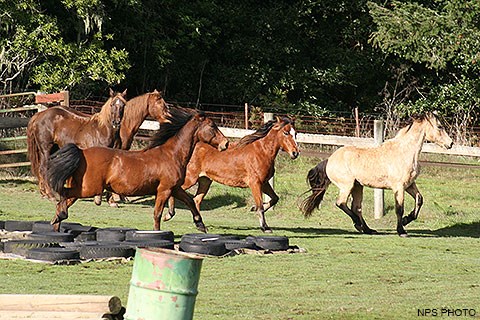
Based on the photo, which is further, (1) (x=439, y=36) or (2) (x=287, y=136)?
(1) (x=439, y=36)

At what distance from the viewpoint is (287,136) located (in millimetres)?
16625

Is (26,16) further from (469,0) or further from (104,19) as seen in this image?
(469,0)

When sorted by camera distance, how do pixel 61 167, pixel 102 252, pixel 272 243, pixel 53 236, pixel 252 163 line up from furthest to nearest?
pixel 252 163 → pixel 272 243 → pixel 61 167 → pixel 53 236 → pixel 102 252

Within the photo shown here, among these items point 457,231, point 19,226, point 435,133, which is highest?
point 435,133

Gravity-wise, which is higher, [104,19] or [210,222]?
[104,19]

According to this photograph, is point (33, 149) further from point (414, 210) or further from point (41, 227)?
point (414, 210)

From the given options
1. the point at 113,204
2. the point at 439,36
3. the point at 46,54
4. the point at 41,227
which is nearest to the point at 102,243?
the point at 41,227

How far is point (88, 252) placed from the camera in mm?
12648

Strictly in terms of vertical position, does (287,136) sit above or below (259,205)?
above

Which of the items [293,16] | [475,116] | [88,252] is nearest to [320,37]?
[293,16]

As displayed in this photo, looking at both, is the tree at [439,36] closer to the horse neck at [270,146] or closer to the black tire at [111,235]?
the horse neck at [270,146]

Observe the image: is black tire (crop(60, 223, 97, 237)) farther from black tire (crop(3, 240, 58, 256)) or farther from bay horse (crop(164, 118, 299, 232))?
bay horse (crop(164, 118, 299, 232))

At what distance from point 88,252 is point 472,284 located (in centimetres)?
456

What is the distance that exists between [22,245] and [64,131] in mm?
7325
